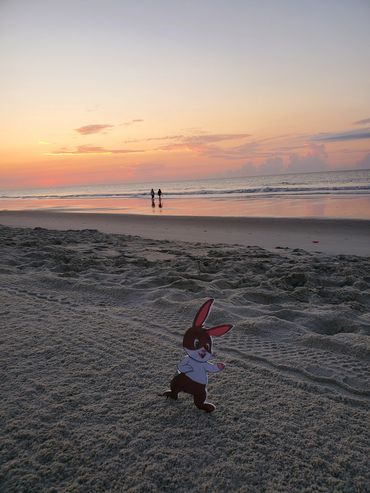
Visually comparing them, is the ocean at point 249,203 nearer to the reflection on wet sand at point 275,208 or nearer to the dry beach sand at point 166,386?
the reflection on wet sand at point 275,208

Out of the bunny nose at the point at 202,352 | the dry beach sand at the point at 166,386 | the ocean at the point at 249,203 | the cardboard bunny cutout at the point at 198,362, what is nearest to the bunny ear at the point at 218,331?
the cardboard bunny cutout at the point at 198,362

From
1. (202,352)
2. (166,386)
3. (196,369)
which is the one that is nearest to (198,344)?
(202,352)

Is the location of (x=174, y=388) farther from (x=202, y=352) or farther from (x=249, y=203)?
(x=249, y=203)

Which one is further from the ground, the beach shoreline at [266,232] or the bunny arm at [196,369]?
the bunny arm at [196,369]

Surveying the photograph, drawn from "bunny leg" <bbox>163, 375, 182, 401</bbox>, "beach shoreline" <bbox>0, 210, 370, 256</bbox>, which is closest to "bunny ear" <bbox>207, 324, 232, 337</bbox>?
"bunny leg" <bbox>163, 375, 182, 401</bbox>

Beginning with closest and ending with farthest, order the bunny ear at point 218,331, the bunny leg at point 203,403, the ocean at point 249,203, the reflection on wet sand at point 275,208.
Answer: the bunny ear at point 218,331
the bunny leg at point 203,403
the reflection on wet sand at point 275,208
the ocean at point 249,203

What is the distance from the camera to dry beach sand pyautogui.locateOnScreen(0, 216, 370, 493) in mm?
1826

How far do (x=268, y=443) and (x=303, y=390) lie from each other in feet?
2.11

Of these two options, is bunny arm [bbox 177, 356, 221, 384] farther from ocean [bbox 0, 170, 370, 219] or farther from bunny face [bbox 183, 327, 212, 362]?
ocean [bbox 0, 170, 370, 219]

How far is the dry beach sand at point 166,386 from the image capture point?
1.83m

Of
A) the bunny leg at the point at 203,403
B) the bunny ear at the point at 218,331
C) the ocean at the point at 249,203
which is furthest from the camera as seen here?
the ocean at the point at 249,203

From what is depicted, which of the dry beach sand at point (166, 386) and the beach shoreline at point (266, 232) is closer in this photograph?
the dry beach sand at point (166, 386)

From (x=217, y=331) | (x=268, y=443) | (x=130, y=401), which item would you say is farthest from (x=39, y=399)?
(x=268, y=443)

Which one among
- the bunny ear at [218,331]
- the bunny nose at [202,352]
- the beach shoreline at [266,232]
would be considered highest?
the bunny ear at [218,331]
